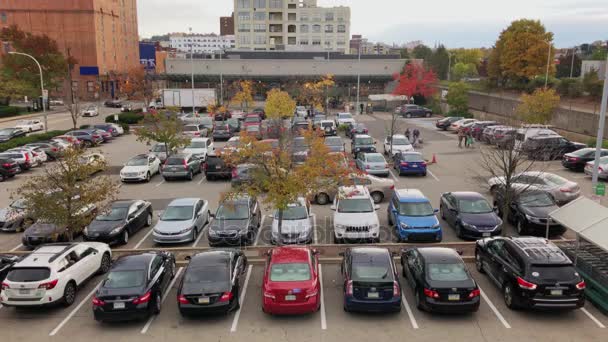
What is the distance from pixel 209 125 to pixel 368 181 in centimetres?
2817

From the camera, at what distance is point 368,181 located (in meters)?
21.9

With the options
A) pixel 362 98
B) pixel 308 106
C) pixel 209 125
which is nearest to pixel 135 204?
pixel 209 125

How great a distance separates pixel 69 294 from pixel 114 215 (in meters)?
5.47

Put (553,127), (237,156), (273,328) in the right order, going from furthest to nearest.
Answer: (553,127)
(237,156)
(273,328)

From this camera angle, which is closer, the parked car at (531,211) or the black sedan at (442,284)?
the black sedan at (442,284)

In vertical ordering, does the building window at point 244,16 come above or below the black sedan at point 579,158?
above

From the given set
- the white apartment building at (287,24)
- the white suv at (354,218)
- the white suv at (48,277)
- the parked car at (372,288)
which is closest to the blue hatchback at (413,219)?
the white suv at (354,218)

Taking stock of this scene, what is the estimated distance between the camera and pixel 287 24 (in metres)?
100

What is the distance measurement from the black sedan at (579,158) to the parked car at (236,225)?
1901 cm

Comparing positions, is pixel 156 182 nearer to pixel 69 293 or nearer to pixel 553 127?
pixel 69 293

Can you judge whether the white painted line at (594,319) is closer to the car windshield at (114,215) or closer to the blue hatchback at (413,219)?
the blue hatchback at (413,219)

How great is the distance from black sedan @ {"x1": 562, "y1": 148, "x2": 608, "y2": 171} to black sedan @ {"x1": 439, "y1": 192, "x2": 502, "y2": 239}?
12.3m

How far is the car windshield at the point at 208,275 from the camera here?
12281 millimetres

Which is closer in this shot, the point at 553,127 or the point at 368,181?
the point at 368,181
